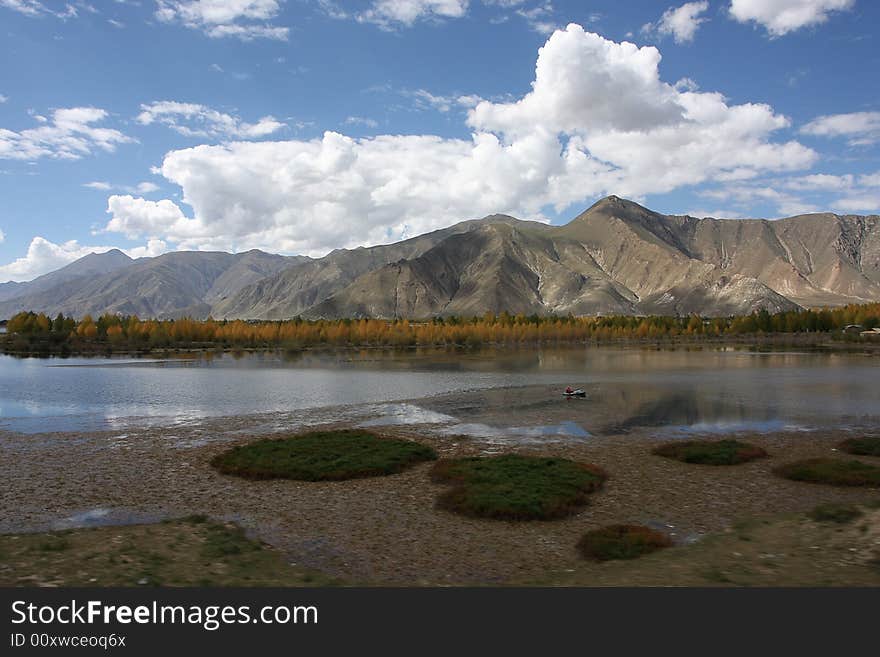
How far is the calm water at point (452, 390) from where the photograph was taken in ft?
159

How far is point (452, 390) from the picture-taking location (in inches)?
2908

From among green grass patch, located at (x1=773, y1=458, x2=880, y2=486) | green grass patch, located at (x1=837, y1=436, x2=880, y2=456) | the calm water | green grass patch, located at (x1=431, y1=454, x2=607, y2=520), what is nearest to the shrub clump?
green grass patch, located at (x1=431, y1=454, x2=607, y2=520)

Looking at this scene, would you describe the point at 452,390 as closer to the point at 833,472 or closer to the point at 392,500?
the point at 833,472

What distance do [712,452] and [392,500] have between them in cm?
1915

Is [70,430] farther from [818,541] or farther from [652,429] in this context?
[818,541]

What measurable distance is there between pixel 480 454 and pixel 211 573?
20457mm

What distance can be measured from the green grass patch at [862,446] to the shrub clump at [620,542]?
2169 centimetres

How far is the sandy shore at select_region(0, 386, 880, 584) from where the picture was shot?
17.6 meters

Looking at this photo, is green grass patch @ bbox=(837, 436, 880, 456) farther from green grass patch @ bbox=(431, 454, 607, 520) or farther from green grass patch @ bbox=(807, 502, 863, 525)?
green grass patch @ bbox=(431, 454, 607, 520)

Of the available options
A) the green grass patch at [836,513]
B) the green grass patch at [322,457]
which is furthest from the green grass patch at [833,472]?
the green grass patch at [322,457]

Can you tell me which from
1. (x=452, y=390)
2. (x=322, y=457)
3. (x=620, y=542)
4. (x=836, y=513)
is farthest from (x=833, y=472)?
(x=452, y=390)

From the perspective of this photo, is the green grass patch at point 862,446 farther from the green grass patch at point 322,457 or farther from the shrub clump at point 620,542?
the green grass patch at point 322,457

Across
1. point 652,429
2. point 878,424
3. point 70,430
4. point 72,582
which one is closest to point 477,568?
point 72,582

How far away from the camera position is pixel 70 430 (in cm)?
4356
